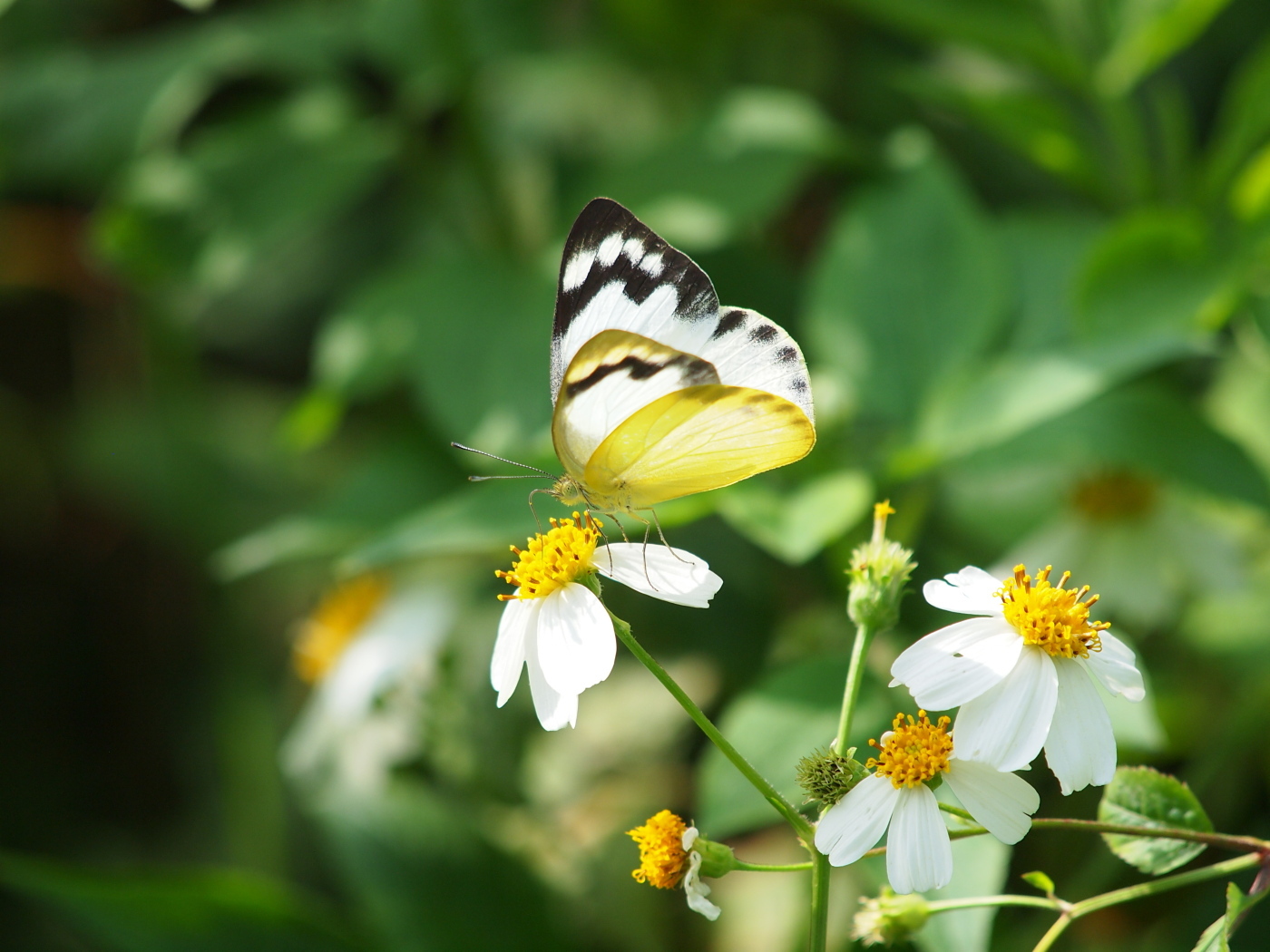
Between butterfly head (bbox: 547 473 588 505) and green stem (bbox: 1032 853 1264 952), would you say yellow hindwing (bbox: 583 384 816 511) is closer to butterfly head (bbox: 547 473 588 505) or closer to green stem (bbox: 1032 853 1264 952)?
butterfly head (bbox: 547 473 588 505)

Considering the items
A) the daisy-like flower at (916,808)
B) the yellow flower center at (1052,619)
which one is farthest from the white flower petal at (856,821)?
the yellow flower center at (1052,619)

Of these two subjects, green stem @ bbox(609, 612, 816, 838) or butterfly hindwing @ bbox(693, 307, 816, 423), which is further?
butterfly hindwing @ bbox(693, 307, 816, 423)

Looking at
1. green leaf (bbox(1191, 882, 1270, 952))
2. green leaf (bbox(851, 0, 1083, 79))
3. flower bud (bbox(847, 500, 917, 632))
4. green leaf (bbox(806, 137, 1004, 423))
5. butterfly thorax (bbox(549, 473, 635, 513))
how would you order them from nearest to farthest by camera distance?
green leaf (bbox(1191, 882, 1270, 952))
flower bud (bbox(847, 500, 917, 632))
butterfly thorax (bbox(549, 473, 635, 513))
green leaf (bbox(806, 137, 1004, 423))
green leaf (bbox(851, 0, 1083, 79))

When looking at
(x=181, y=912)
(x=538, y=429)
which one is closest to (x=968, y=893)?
(x=538, y=429)

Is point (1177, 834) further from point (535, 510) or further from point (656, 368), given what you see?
point (535, 510)

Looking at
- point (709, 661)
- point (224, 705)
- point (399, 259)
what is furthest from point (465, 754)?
point (399, 259)

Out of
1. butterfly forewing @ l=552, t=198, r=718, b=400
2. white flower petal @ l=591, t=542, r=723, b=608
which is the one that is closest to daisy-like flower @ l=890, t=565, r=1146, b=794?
white flower petal @ l=591, t=542, r=723, b=608

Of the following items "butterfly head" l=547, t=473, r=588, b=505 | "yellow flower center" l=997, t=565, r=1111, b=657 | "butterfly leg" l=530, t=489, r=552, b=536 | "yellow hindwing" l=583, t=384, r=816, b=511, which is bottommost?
"yellow flower center" l=997, t=565, r=1111, b=657

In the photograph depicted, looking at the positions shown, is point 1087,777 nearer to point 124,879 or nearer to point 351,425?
point 124,879

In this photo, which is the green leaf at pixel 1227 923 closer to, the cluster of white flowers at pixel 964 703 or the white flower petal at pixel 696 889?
the cluster of white flowers at pixel 964 703
